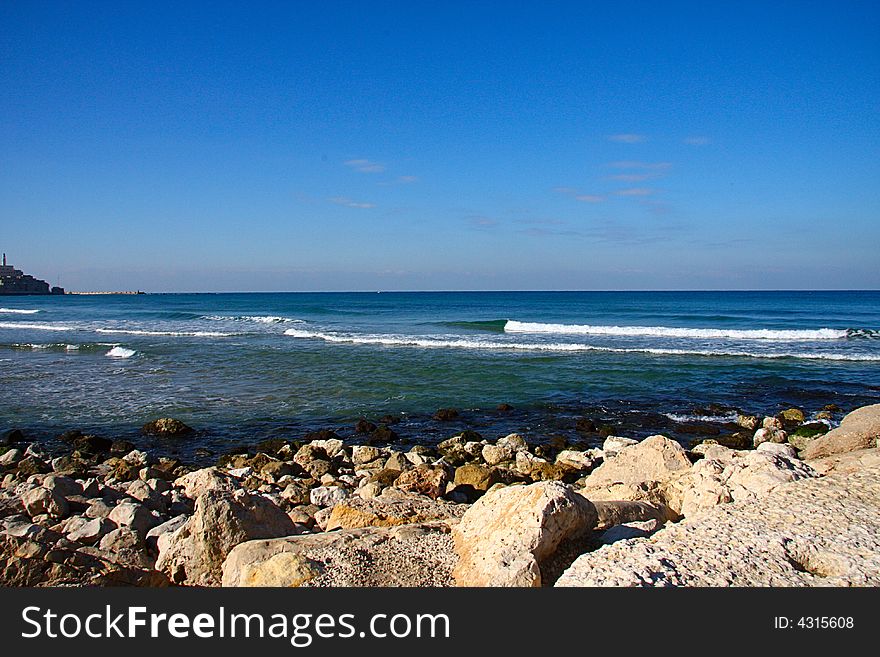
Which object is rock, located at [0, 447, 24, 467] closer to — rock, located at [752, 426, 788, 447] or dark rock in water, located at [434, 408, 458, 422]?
dark rock in water, located at [434, 408, 458, 422]

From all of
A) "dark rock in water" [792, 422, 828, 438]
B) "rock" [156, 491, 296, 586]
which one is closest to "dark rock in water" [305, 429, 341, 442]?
"rock" [156, 491, 296, 586]

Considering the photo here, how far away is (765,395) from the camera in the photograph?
17.4 meters

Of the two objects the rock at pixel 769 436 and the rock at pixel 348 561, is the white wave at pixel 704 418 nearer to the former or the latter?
the rock at pixel 769 436

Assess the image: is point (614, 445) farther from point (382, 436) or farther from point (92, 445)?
point (92, 445)

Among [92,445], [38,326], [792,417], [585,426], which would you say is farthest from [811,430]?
[38,326]

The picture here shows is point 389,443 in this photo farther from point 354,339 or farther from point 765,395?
point 354,339

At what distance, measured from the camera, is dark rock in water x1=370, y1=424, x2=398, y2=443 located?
1285 cm

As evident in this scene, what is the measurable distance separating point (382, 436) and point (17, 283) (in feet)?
501

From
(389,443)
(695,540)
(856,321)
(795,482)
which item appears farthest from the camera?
(856,321)

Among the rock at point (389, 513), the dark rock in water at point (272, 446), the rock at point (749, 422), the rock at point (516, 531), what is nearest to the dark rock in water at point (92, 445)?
the dark rock in water at point (272, 446)

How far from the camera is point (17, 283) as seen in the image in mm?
134625

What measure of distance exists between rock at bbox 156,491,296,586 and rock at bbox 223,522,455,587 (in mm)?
555

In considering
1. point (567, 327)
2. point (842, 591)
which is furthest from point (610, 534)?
point (567, 327)

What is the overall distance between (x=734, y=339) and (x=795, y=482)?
29803 mm
